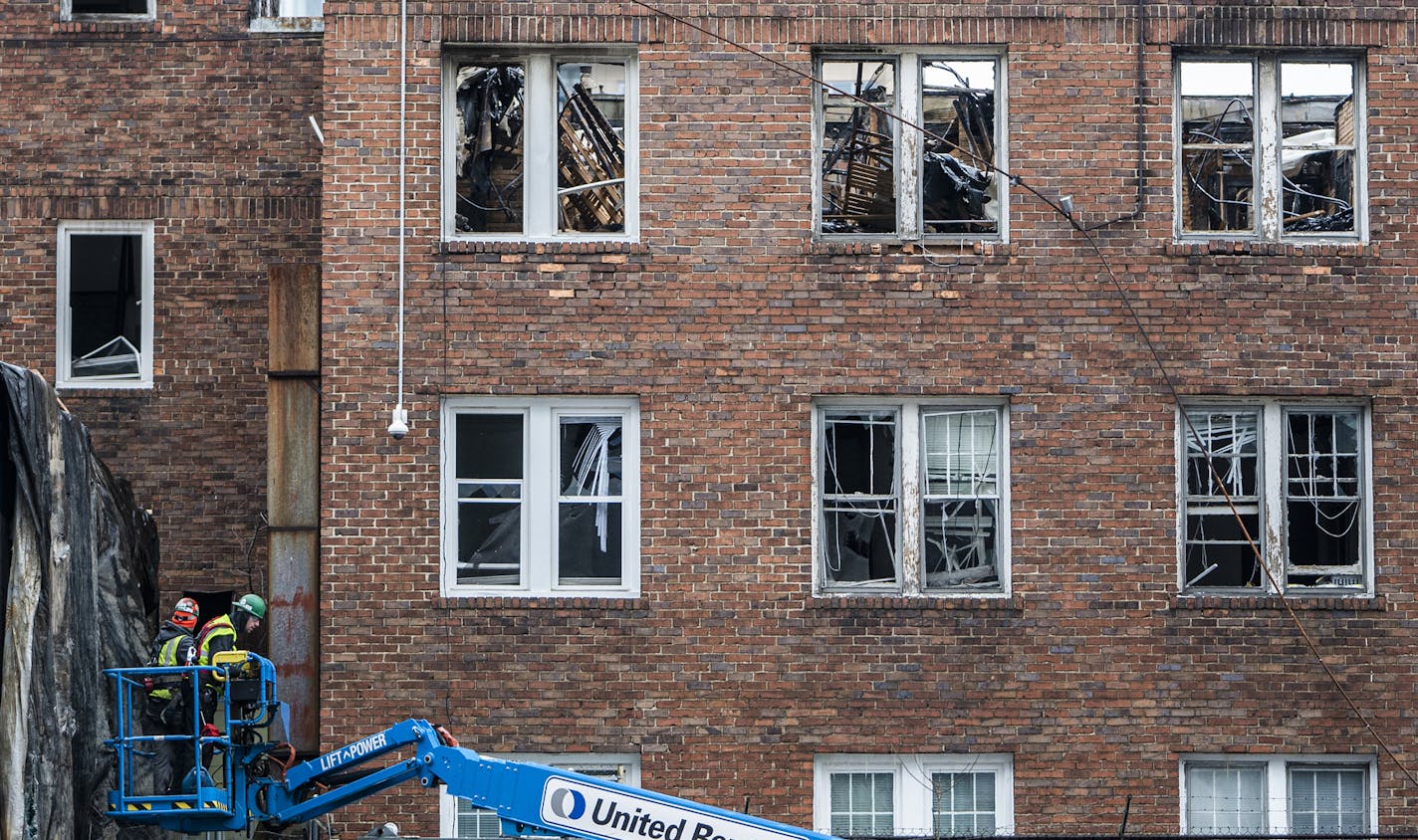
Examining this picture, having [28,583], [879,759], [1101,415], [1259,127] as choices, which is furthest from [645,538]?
[1259,127]

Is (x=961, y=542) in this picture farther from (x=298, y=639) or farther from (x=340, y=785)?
(x=340, y=785)

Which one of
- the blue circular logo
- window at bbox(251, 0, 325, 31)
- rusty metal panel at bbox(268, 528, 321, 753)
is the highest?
window at bbox(251, 0, 325, 31)

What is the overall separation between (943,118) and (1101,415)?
3.01 m

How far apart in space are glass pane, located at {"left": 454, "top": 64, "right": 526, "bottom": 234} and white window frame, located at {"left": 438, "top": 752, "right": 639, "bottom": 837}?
4.63 m

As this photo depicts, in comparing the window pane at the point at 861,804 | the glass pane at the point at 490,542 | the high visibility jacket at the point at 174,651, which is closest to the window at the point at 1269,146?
the window pane at the point at 861,804

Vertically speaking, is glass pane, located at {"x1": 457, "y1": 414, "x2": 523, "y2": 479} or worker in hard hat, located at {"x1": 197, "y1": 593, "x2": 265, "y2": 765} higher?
glass pane, located at {"x1": 457, "y1": 414, "x2": 523, "y2": 479}

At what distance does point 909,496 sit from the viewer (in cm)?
1597

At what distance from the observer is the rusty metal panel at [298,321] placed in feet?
53.0

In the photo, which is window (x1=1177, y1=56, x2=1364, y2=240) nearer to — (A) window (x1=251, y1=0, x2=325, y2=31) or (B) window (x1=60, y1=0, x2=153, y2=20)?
(A) window (x1=251, y1=0, x2=325, y2=31)

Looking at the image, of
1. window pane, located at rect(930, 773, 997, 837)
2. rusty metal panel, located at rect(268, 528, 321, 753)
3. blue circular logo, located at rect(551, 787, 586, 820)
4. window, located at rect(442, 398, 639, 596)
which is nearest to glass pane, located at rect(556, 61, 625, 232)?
window, located at rect(442, 398, 639, 596)

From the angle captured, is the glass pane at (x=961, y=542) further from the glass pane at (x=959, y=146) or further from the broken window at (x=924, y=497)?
the glass pane at (x=959, y=146)

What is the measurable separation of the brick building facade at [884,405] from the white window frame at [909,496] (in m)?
0.04

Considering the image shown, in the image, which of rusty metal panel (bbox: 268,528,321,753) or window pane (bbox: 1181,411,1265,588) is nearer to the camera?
rusty metal panel (bbox: 268,528,321,753)

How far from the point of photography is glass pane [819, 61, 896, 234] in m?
16.3
